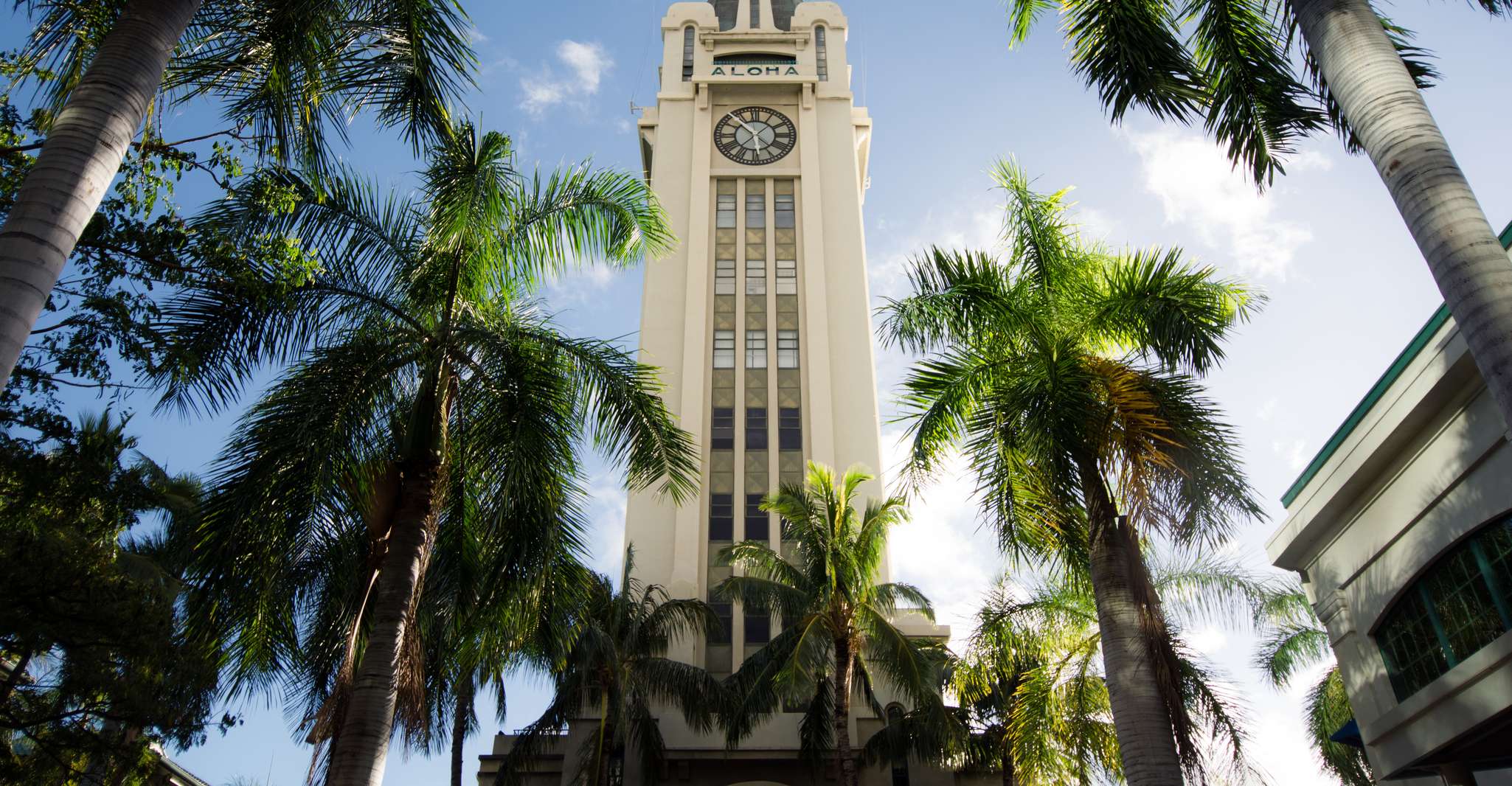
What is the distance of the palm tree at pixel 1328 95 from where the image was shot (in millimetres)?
7320

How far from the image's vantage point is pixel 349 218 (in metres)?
12.4

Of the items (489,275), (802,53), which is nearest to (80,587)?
(489,275)

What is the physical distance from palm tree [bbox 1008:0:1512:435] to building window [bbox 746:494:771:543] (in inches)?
1169

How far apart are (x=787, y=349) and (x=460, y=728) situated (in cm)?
2378

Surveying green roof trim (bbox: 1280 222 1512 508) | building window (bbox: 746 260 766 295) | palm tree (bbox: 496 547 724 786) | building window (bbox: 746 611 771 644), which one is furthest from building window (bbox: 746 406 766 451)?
green roof trim (bbox: 1280 222 1512 508)

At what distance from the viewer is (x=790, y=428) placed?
142ft

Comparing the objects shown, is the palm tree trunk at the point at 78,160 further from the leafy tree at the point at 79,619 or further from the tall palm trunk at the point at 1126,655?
the tall palm trunk at the point at 1126,655

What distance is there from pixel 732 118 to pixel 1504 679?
4619 cm

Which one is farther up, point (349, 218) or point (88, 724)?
point (349, 218)

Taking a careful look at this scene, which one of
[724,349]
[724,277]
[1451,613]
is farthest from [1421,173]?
[724,277]

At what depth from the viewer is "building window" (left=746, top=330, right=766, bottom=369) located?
4538 cm

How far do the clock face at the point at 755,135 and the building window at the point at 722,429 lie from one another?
14488 millimetres

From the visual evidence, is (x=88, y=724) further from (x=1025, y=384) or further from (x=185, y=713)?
(x=1025, y=384)

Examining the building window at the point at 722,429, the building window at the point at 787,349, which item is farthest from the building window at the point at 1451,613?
the building window at the point at 787,349
